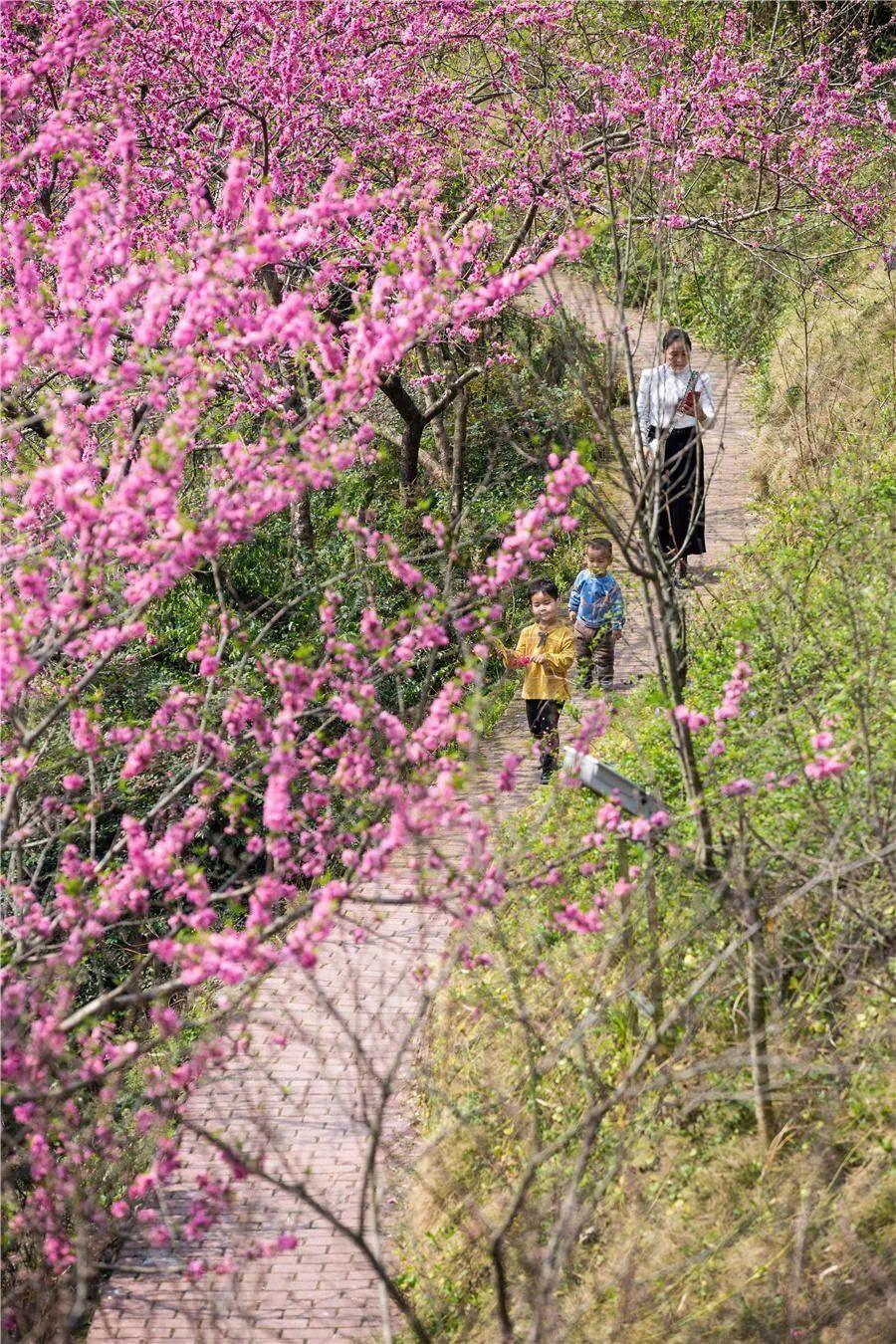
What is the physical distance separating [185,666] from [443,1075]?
5.27m

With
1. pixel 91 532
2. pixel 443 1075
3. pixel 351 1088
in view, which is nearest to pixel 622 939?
pixel 443 1075

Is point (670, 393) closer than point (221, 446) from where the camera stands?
No

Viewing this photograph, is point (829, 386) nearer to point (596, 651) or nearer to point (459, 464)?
point (459, 464)

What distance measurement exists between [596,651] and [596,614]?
1.17 ft

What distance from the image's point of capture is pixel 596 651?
29.3 ft

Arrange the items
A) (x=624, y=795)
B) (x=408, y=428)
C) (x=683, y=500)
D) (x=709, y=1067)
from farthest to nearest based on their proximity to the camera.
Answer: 1. (x=408, y=428)
2. (x=683, y=500)
3. (x=624, y=795)
4. (x=709, y=1067)

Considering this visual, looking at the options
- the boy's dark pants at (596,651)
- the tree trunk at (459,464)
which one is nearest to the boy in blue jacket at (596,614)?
the boy's dark pants at (596,651)

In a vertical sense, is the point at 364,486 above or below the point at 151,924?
above

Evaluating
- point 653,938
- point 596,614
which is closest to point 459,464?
point 596,614

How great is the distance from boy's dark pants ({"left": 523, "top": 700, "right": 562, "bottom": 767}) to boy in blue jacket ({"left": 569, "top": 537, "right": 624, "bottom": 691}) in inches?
27.0

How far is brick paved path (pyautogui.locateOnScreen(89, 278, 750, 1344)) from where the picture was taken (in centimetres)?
530

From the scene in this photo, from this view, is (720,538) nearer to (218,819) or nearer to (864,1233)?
(218,819)

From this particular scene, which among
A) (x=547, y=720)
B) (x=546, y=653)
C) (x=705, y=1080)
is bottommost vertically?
(x=705, y=1080)

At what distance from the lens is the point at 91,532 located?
12.8 ft
